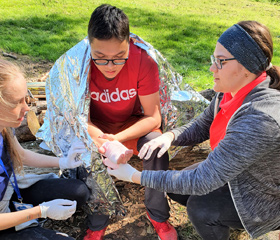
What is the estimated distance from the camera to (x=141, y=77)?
7.22 feet

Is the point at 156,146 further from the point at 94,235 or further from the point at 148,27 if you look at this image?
the point at 148,27

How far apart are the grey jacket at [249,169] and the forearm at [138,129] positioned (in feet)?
1.56

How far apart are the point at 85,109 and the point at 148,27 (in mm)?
5098

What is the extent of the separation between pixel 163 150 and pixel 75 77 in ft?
2.74

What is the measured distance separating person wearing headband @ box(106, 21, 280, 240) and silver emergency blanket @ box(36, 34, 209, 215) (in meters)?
0.32

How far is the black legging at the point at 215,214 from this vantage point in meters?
1.69

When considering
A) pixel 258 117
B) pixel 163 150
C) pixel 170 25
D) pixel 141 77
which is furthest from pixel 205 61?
pixel 258 117

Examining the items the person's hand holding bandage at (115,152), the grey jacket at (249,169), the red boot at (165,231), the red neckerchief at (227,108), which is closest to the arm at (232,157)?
the grey jacket at (249,169)

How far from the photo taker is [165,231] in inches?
82.7

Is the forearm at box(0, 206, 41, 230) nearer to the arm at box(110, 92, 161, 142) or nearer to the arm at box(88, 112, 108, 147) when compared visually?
the arm at box(88, 112, 108, 147)

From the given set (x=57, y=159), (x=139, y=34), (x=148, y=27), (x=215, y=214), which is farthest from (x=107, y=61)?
(x=148, y=27)

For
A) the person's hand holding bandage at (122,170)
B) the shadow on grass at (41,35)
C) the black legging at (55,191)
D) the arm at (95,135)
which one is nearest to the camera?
the person's hand holding bandage at (122,170)

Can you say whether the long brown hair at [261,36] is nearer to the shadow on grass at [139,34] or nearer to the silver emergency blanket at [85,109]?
the silver emergency blanket at [85,109]

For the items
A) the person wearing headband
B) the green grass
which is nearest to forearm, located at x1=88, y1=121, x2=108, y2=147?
the person wearing headband
